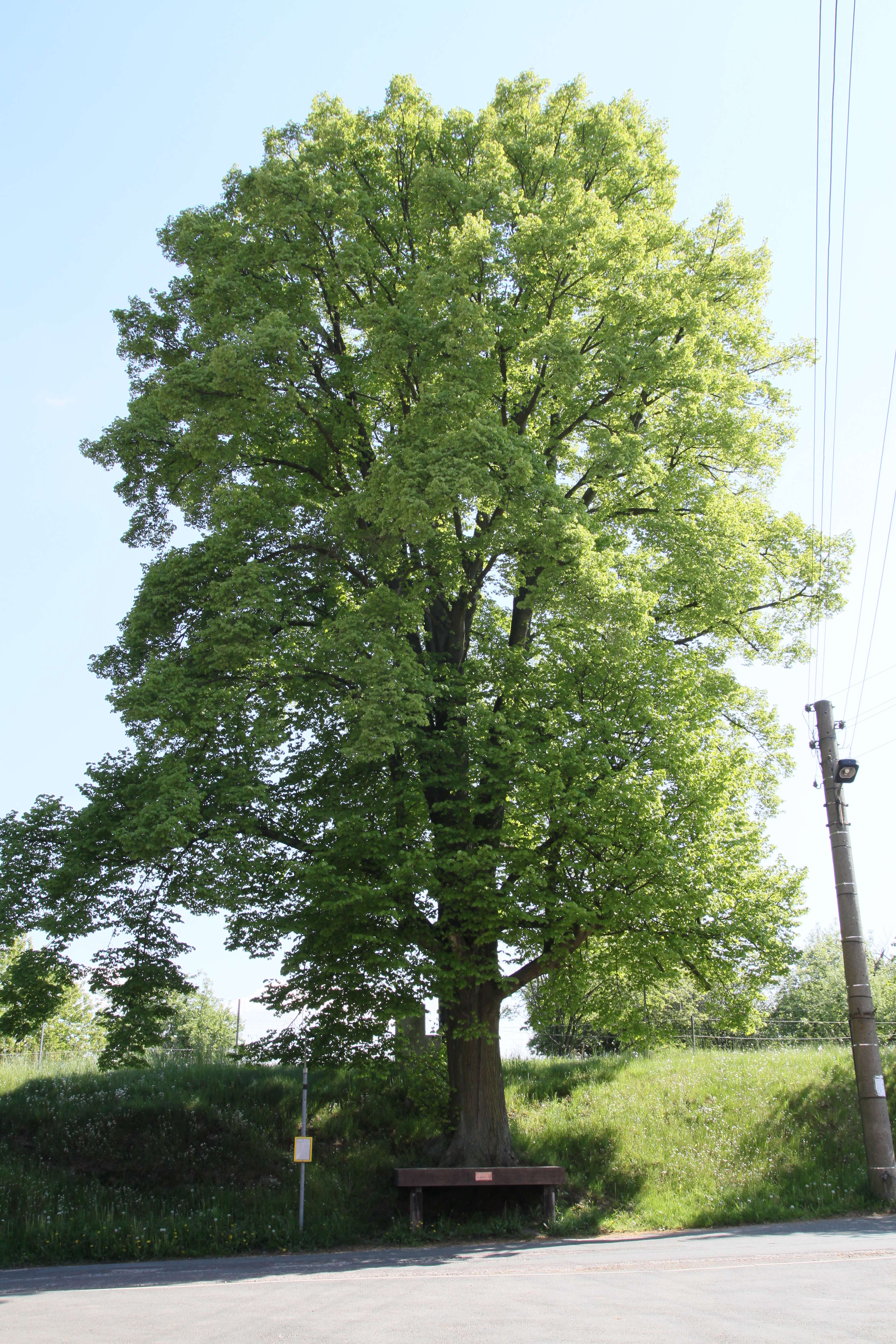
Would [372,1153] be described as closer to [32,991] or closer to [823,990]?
[32,991]

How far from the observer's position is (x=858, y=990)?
1486 centimetres

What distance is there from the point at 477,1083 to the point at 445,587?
308 inches

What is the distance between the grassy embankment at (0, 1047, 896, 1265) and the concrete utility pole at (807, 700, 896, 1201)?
1.90 feet

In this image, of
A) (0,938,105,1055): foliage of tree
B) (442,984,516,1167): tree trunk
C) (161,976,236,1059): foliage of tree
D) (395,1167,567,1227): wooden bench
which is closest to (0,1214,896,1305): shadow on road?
(395,1167,567,1227): wooden bench

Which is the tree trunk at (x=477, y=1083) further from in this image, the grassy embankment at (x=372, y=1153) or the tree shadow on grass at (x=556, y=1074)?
the tree shadow on grass at (x=556, y=1074)

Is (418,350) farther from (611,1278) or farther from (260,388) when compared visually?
(611,1278)

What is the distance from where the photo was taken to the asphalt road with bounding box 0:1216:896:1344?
22.1 ft

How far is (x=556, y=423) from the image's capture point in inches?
657

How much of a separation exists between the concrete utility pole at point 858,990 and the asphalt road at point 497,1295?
188 centimetres

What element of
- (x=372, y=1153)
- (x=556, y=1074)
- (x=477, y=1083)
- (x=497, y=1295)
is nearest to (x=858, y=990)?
(x=477, y=1083)

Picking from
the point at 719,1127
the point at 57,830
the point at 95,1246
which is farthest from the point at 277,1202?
the point at 719,1127

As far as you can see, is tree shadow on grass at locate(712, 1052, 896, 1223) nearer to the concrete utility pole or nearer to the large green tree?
the concrete utility pole

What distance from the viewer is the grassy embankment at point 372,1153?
43.8 ft

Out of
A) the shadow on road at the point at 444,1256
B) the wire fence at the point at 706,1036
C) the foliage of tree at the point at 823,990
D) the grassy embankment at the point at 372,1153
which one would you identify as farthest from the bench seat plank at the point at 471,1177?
the foliage of tree at the point at 823,990
